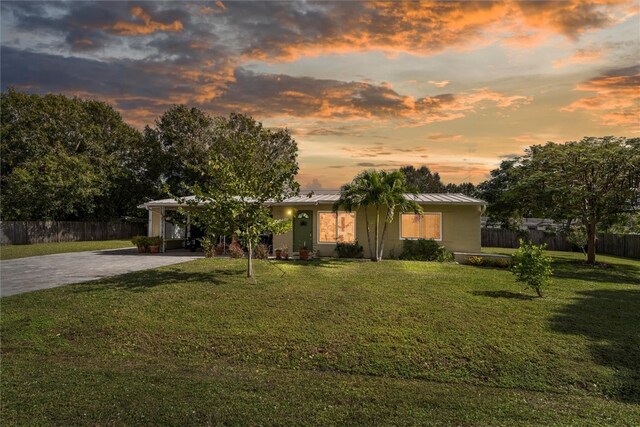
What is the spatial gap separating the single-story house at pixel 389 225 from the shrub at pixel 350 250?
1.03 ft

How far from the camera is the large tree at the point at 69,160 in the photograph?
1261 inches

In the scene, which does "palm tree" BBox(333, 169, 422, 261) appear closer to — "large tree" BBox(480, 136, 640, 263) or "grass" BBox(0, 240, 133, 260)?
"large tree" BBox(480, 136, 640, 263)

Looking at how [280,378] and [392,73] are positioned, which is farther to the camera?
[392,73]

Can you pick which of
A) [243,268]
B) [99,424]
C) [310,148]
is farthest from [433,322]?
[310,148]

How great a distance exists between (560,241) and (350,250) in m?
20.0

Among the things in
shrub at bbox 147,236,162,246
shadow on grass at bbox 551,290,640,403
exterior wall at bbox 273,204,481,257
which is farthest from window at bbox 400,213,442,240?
shrub at bbox 147,236,162,246

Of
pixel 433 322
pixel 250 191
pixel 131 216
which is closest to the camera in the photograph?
pixel 433 322

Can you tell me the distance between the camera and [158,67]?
17.7 m

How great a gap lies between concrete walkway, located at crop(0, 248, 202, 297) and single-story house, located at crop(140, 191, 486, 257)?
2996 millimetres

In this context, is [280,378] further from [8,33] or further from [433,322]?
[8,33]

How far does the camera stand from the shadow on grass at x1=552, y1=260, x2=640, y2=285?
611 inches

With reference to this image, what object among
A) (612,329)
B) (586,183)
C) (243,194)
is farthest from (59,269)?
(586,183)

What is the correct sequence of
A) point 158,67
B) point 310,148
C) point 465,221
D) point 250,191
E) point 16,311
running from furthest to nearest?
point 310,148 < point 465,221 < point 158,67 < point 250,191 < point 16,311

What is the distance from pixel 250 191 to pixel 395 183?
7.46 m
